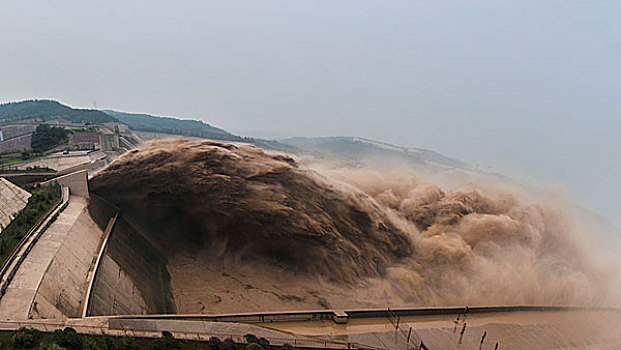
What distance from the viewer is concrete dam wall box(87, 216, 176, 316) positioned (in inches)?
728

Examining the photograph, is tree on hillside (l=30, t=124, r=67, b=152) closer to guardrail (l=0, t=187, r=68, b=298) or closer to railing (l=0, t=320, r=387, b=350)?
guardrail (l=0, t=187, r=68, b=298)

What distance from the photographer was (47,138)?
179ft

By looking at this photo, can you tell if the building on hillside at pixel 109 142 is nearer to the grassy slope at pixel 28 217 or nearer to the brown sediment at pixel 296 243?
the brown sediment at pixel 296 243

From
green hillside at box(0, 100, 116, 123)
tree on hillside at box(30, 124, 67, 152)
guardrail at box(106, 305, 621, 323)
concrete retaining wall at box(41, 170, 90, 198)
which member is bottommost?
guardrail at box(106, 305, 621, 323)

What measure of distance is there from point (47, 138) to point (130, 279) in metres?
45.5

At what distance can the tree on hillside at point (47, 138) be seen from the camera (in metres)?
52.9

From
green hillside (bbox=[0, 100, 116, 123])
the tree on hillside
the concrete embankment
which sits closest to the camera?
the concrete embankment

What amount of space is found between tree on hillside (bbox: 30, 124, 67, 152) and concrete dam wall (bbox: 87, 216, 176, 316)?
36541 millimetres

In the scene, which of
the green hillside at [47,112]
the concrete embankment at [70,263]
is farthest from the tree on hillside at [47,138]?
the green hillside at [47,112]

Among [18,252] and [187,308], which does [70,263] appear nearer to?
[18,252]

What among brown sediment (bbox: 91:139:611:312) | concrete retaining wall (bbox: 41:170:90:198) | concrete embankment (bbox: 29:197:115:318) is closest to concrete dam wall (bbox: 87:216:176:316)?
concrete embankment (bbox: 29:197:115:318)

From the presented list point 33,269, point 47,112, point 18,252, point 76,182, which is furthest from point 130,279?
point 47,112

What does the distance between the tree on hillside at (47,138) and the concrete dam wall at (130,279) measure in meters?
36.5

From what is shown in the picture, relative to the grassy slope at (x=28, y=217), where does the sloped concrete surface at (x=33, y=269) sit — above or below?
below
